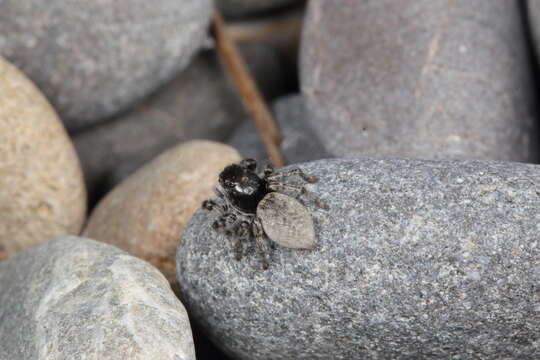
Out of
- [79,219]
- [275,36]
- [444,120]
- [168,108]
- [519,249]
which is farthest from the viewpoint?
[275,36]

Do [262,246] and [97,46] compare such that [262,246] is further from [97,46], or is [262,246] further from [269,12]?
[269,12]

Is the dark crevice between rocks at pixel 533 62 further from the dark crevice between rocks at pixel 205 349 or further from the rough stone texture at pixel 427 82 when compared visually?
the dark crevice between rocks at pixel 205 349

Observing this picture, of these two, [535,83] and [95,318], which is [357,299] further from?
[535,83]

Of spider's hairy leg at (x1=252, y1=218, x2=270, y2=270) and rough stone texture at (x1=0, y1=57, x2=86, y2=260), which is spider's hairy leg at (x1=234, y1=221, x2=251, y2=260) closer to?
spider's hairy leg at (x1=252, y1=218, x2=270, y2=270)

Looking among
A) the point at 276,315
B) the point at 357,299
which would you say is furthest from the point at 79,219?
the point at 357,299

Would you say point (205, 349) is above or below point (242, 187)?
below

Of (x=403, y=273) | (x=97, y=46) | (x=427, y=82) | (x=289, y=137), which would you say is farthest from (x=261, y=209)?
(x=97, y=46)

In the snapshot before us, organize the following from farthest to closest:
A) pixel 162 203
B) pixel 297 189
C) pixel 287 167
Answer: pixel 162 203 < pixel 287 167 < pixel 297 189

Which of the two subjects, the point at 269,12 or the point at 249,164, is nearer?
the point at 249,164
